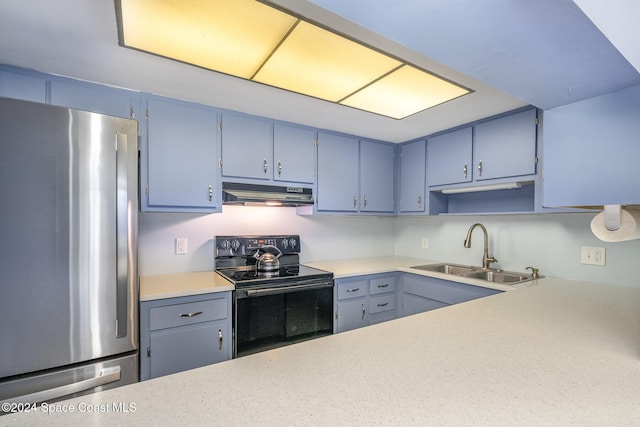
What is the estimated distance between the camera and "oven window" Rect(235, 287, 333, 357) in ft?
6.47

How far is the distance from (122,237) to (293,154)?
1455mm

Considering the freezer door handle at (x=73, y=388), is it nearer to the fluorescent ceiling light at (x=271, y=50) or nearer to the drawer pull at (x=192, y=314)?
the drawer pull at (x=192, y=314)

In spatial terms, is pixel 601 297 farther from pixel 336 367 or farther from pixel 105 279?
pixel 105 279

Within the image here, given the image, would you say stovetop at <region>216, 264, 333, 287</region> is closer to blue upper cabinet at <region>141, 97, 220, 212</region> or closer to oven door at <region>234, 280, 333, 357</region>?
oven door at <region>234, 280, 333, 357</region>

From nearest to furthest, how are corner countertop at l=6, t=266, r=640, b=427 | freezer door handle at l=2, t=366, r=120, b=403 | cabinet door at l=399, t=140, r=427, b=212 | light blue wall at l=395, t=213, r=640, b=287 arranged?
corner countertop at l=6, t=266, r=640, b=427, freezer door handle at l=2, t=366, r=120, b=403, light blue wall at l=395, t=213, r=640, b=287, cabinet door at l=399, t=140, r=427, b=212

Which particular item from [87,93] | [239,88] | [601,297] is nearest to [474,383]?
[601,297]

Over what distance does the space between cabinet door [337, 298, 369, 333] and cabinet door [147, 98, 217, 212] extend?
132 cm

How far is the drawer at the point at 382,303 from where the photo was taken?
101 inches

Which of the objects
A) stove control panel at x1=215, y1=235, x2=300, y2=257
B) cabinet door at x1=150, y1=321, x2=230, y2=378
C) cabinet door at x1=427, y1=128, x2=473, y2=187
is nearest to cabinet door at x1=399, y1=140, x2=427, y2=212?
cabinet door at x1=427, y1=128, x2=473, y2=187

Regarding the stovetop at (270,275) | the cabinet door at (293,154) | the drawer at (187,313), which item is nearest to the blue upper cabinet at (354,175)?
the cabinet door at (293,154)

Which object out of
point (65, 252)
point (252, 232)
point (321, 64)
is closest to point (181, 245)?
point (252, 232)

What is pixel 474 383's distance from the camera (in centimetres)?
69

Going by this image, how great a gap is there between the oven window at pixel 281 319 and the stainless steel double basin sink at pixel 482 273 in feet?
3.16

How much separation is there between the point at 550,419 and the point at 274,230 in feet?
7.75
